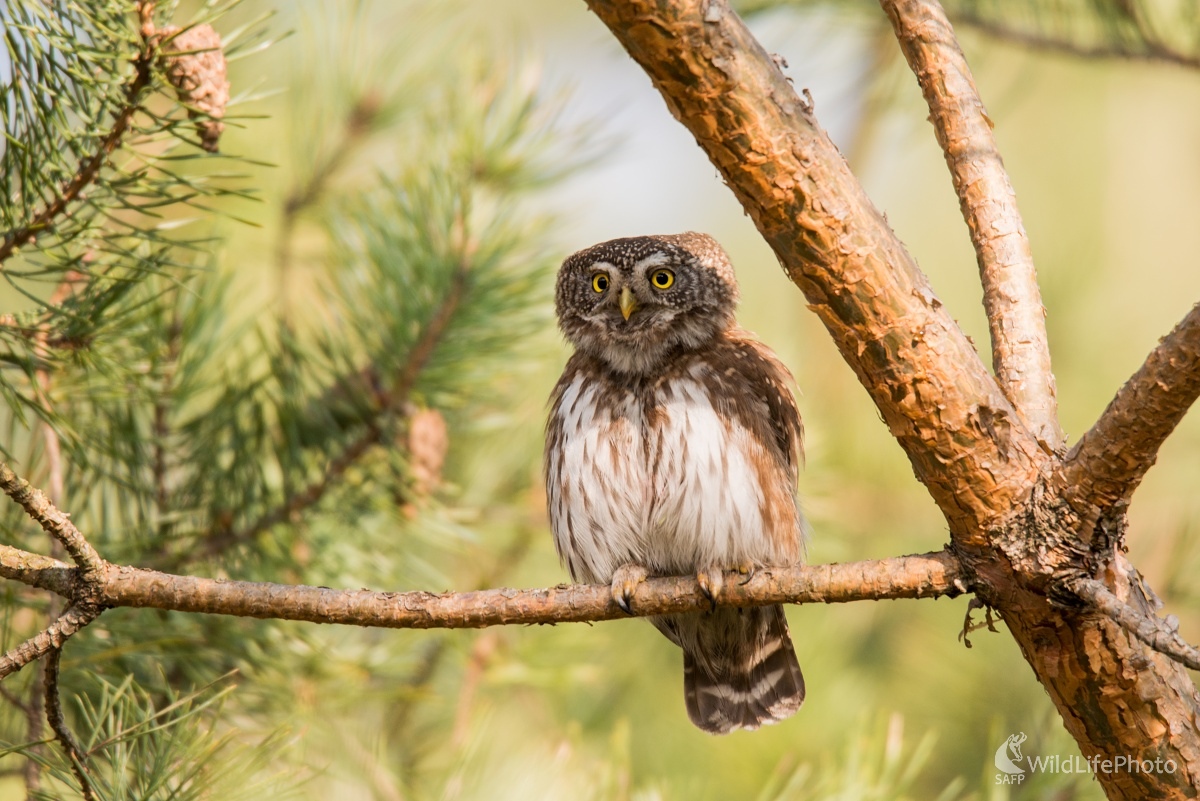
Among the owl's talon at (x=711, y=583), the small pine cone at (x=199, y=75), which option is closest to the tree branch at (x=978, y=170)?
the owl's talon at (x=711, y=583)

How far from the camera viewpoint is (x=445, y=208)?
2891 millimetres

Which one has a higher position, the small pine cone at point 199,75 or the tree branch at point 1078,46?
the tree branch at point 1078,46

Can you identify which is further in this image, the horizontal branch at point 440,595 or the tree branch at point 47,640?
the horizontal branch at point 440,595

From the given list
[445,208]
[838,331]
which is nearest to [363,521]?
[445,208]

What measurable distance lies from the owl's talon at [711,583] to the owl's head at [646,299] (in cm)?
75

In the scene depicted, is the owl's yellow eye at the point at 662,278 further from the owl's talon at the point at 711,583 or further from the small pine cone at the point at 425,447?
the owl's talon at the point at 711,583

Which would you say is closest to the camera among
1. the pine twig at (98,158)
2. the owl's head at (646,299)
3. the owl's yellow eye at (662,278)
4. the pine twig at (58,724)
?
the pine twig at (58,724)

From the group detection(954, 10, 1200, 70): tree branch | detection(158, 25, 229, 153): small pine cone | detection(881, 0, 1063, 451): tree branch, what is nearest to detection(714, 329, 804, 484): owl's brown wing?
detection(881, 0, 1063, 451): tree branch

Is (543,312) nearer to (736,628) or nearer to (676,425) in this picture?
(676,425)

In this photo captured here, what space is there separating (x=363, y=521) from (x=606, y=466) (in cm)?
63

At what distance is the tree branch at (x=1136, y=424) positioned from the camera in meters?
1.60

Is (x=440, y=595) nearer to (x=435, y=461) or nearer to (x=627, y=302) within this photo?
(x=435, y=461)

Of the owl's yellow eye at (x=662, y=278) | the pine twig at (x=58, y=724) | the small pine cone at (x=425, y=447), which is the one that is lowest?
the pine twig at (x=58, y=724)

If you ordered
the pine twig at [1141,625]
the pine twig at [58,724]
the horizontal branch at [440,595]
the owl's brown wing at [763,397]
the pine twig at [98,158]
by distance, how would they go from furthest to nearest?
the owl's brown wing at [763,397] < the pine twig at [98,158] < the horizontal branch at [440,595] < the pine twig at [58,724] < the pine twig at [1141,625]
